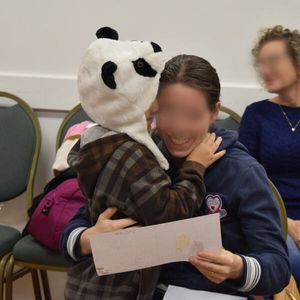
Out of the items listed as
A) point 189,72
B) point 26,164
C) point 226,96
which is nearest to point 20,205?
point 26,164

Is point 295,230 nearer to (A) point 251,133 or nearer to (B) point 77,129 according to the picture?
(A) point 251,133

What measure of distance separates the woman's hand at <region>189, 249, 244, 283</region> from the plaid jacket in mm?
88

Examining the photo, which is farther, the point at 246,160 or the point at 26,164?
the point at 26,164

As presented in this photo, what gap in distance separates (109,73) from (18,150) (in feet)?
4.57

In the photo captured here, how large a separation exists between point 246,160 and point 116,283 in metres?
0.39

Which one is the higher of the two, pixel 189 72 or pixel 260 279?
pixel 189 72

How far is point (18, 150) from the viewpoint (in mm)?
2113

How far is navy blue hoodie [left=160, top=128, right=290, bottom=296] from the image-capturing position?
897 millimetres

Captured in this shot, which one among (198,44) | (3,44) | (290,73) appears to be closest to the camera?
(290,73)

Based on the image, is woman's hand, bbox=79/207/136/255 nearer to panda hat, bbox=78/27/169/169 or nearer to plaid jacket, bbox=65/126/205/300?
plaid jacket, bbox=65/126/205/300

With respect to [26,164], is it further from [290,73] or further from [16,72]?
[290,73]

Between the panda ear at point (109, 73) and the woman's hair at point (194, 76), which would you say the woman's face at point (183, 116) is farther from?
the panda ear at point (109, 73)

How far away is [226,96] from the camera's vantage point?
2021 millimetres

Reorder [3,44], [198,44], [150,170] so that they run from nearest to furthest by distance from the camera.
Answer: [150,170], [198,44], [3,44]
